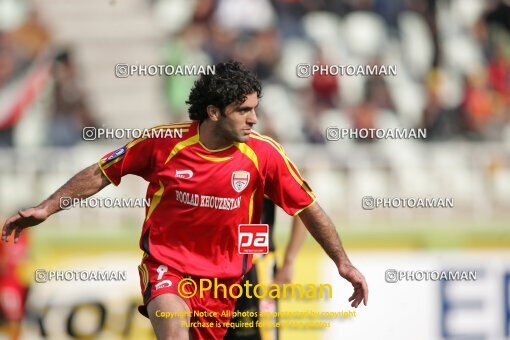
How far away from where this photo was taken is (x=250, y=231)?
6.47 metres

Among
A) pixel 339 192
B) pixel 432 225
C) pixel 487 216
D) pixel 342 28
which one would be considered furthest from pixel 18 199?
pixel 342 28

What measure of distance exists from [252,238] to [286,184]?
417 mm

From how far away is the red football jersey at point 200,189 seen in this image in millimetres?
6277

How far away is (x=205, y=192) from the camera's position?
6262 mm

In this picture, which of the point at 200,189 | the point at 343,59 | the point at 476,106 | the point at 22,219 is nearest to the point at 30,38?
the point at 343,59

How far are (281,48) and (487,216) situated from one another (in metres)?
4.56

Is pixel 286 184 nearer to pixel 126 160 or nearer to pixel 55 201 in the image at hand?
pixel 126 160

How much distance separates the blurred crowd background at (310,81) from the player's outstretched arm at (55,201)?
16.5 feet

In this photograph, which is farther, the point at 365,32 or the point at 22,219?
the point at 365,32

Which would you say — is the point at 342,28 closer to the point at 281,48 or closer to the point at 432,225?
the point at 281,48

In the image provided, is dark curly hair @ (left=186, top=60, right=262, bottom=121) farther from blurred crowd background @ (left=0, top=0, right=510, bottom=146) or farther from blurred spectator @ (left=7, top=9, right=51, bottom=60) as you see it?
blurred spectator @ (left=7, top=9, right=51, bottom=60)

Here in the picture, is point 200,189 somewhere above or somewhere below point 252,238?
above

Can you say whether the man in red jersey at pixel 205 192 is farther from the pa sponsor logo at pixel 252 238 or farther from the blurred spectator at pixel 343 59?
the blurred spectator at pixel 343 59

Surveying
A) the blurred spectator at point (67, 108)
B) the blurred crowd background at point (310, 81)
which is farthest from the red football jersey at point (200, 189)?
the blurred spectator at point (67, 108)
